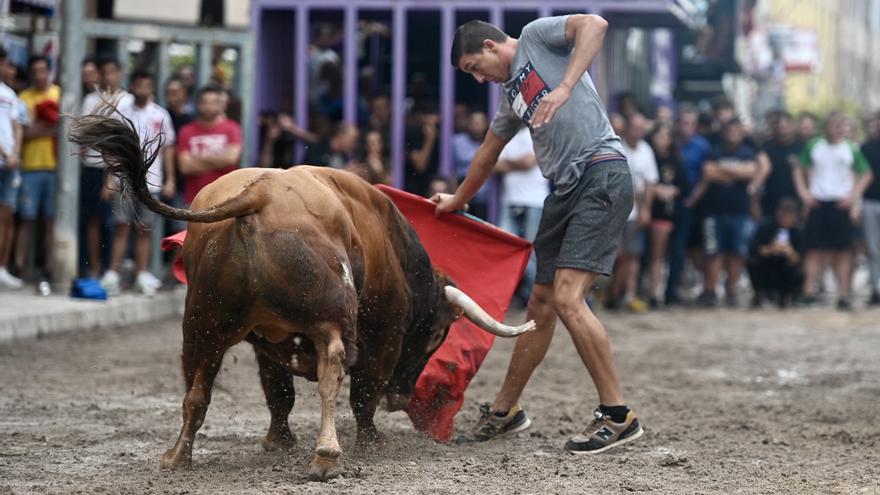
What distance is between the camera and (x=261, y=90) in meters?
15.2

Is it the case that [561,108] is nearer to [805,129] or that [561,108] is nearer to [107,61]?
[107,61]

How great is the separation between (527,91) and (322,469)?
6.72 feet

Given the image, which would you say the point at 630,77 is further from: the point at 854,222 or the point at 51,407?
the point at 51,407

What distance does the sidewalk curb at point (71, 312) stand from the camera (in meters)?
10.1

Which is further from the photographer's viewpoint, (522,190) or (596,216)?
(522,190)

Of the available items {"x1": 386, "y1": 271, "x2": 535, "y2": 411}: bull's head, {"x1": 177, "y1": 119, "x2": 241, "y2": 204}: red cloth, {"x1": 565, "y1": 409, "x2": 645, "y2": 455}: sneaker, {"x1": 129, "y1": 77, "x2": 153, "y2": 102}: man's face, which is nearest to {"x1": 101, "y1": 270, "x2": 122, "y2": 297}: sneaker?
{"x1": 177, "y1": 119, "x2": 241, "y2": 204}: red cloth

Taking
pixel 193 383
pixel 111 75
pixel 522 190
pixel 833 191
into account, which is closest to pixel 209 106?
pixel 111 75

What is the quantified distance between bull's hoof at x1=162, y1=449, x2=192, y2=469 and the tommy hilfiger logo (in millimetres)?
2108

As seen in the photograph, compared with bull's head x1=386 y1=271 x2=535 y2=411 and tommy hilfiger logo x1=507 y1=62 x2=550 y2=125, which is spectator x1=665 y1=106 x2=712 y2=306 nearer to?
tommy hilfiger logo x1=507 y1=62 x2=550 y2=125

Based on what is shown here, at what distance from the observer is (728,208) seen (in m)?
15.4

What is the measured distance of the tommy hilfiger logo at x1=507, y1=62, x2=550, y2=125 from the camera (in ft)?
20.9

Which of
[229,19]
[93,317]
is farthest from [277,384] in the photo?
[229,19]

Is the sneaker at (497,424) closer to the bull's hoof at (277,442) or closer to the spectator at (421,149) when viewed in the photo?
the bull's hoof at (277,442)

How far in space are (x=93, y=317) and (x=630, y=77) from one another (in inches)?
427
